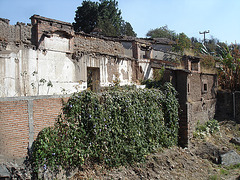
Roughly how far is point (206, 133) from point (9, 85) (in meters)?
9.24

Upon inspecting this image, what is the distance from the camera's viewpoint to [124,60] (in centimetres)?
1330

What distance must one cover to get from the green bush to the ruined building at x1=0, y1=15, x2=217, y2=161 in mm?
417

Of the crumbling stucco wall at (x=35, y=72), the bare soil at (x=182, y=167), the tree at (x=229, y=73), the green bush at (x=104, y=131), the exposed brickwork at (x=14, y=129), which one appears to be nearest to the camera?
the exposed brickwork at (x=14, y=129)

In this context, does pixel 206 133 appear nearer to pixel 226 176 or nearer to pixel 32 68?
pixel 226 176

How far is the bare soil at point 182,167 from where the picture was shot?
251 inches


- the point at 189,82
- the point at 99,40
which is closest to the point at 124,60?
the point at 99,40

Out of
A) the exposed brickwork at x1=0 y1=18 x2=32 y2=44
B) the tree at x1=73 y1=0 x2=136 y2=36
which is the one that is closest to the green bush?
the exposed brickwork at x1=0 y1=18 x2=32 y2=44

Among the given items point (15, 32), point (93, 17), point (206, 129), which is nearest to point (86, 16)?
point (93, 17)

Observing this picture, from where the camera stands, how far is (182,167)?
25.8ft

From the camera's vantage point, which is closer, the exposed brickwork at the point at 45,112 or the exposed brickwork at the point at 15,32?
the exposed brickwork at the point at 45,112

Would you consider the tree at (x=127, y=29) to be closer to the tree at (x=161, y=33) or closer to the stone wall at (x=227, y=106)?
the tree at (x=161, y=33)

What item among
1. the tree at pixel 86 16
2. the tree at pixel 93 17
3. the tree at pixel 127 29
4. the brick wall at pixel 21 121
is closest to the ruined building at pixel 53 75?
the brick wall at pixel 21 121

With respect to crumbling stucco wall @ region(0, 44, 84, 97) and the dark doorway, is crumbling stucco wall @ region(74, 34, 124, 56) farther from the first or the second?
crumbling stucco wall @ region(0, 44, 84, 97)

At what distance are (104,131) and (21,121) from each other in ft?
7.44
